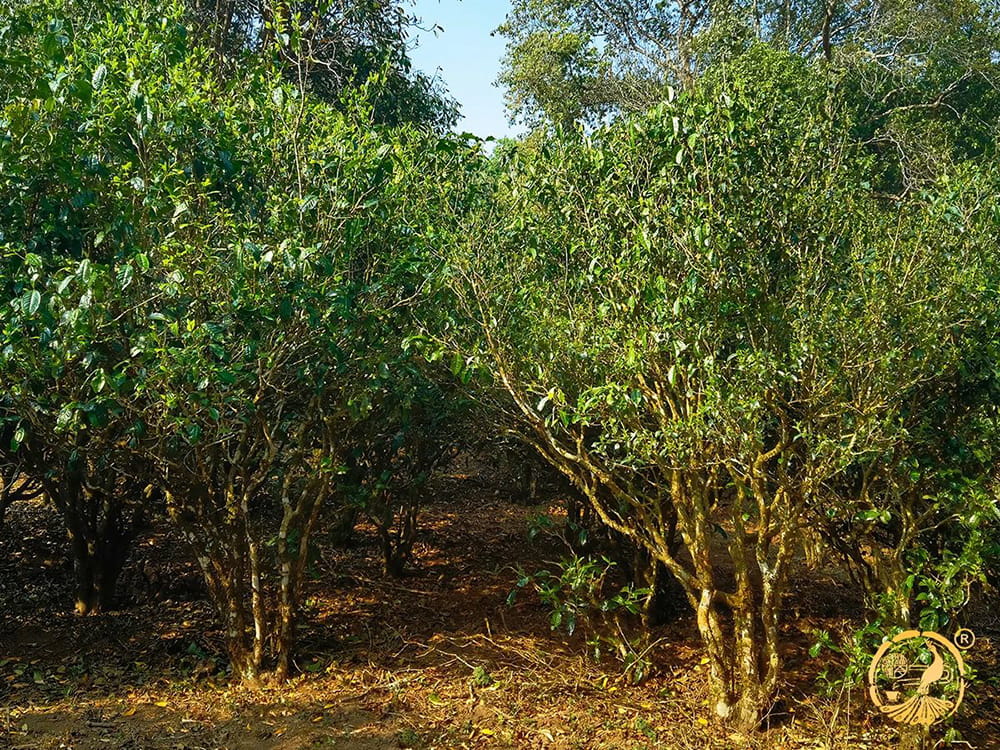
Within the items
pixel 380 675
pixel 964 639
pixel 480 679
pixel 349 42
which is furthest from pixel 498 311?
pixel 349 42

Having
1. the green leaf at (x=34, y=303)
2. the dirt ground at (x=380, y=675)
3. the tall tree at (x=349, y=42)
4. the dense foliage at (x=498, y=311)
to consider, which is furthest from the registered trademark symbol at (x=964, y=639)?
the tall tree at (x=349, y=42)

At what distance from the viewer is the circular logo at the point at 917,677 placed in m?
4.61

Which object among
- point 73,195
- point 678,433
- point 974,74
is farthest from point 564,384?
point 974,74

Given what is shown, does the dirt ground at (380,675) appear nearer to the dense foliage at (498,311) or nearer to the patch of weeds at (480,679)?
the patch of weeds at (480,679)

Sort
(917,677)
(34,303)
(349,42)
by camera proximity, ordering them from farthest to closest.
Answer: (349,42) < (917,677) < (34,303)

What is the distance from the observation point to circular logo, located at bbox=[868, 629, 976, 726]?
4609 mm

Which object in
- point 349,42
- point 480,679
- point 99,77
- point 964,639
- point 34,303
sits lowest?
point 480,679

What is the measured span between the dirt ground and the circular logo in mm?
246

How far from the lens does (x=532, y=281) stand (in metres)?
5.18

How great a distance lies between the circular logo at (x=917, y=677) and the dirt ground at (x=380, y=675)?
0.25 meters

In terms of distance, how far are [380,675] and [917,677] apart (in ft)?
11.2

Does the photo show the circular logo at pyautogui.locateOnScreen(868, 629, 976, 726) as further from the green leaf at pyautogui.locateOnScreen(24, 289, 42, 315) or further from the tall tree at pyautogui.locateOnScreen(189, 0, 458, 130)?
the tall tree at pyautogui.locateOnScreen(189, 0, 458, 130)

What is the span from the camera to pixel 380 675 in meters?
5.94

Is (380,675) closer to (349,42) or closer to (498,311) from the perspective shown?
(498,311)
